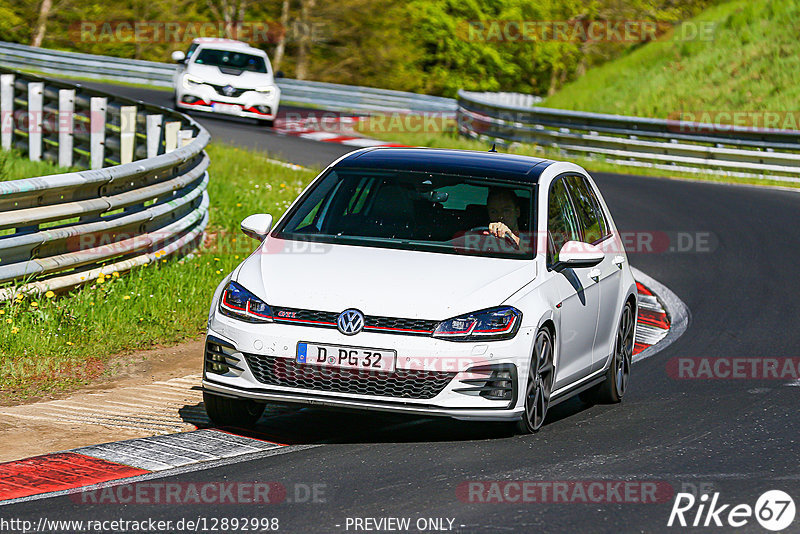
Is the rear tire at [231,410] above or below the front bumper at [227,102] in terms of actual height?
above

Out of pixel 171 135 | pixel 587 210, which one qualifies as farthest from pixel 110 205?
pixel 171 135

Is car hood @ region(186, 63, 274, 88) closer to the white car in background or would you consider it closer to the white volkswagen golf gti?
the white car in background

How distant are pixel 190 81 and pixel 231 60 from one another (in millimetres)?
1393

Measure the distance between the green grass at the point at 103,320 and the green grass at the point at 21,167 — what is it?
344cm

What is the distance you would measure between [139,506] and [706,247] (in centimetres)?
1200

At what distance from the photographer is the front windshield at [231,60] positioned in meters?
29.2

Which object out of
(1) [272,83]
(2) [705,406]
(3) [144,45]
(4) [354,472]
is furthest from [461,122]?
(3) [144,45]

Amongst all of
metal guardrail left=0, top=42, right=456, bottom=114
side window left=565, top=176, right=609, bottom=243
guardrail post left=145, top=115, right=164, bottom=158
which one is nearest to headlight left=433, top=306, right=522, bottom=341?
side window left=565, top=176, right=609, bottom=243

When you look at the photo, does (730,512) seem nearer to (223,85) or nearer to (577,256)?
(577,256)

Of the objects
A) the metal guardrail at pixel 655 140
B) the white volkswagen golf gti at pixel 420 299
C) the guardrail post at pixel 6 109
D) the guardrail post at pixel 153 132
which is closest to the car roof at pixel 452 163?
the white volkswagen golf gti at pixel 420 299

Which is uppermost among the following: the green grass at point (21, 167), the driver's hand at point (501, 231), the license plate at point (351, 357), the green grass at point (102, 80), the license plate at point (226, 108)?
the driver's hand at point (501, 231)

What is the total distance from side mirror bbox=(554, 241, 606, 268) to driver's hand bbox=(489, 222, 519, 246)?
0.98ft

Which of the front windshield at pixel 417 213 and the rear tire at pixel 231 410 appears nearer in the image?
the rear tire at pixel 231 410

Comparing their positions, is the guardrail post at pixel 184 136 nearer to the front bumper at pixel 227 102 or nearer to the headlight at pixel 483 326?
the headlight at pixel 483 326
